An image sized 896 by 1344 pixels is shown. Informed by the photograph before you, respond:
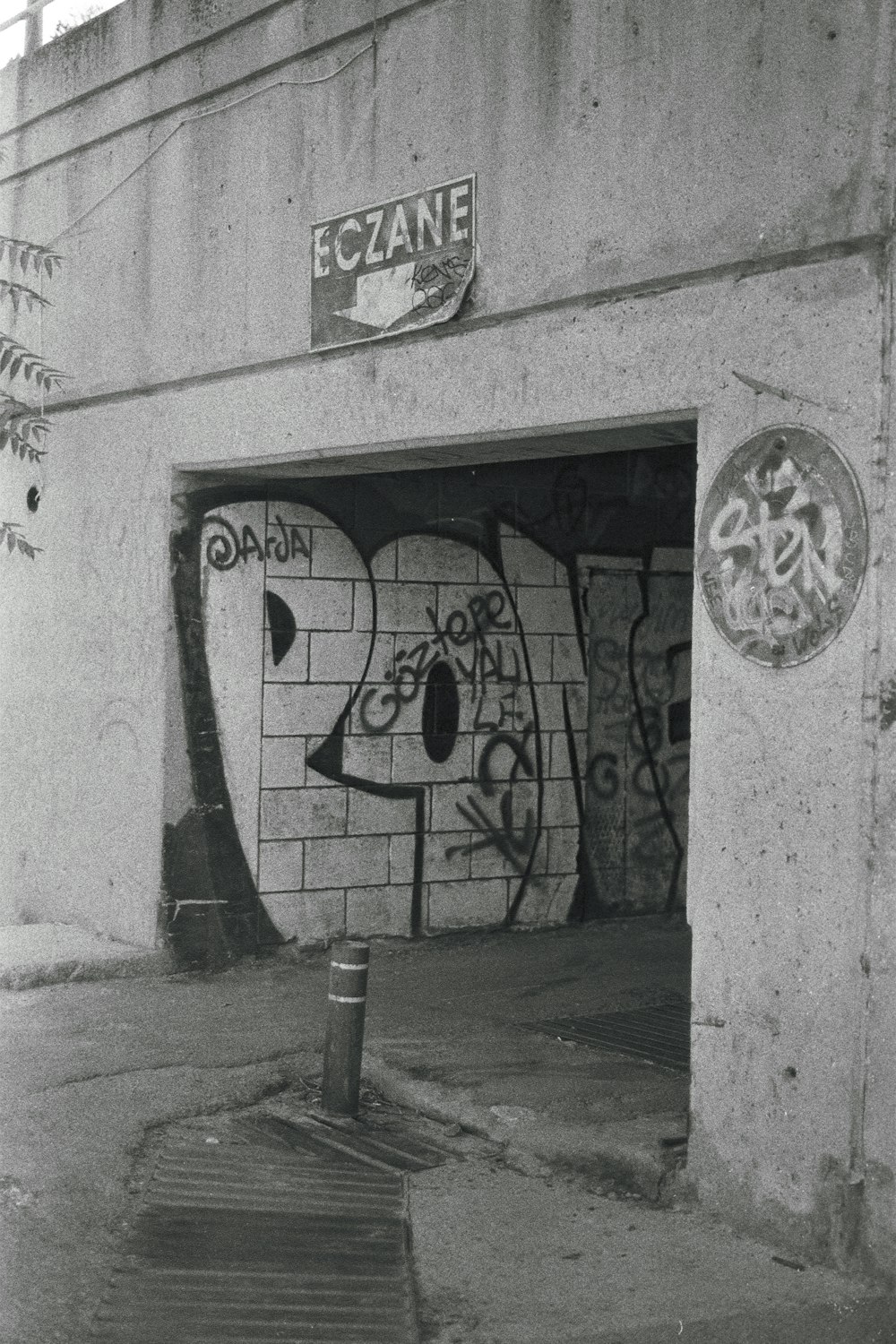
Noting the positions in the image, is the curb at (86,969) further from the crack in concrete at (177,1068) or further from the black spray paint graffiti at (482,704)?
the black spray paint graffiti at (482,704)

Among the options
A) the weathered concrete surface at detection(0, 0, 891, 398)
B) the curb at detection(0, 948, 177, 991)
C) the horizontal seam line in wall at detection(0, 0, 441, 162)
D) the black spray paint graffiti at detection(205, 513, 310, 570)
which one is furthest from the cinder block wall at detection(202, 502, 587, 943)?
the horizontal seam line in wall at detection(0, 0, 441, 162)

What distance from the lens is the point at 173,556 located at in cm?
805

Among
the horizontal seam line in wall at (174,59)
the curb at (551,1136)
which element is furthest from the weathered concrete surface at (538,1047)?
the horizontal seam line in wall at (174,59)

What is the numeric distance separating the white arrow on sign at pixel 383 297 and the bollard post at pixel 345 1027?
8.70ft

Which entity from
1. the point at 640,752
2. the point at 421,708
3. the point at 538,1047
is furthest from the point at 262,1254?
the point at 640,752

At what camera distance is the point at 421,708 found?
876 cm

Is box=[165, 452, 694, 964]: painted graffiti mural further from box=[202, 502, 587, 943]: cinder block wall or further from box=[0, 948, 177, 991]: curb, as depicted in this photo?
box=[0, 948, 177, 991]: curb

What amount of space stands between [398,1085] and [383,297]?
333 centimetres

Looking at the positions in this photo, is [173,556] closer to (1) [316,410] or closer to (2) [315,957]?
(1) [316,410]

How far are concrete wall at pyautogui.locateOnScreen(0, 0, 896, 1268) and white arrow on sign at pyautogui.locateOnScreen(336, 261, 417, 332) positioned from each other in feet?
0.47

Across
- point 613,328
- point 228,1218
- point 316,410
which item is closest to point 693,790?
point 613,328

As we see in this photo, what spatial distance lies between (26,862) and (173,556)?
2.32m

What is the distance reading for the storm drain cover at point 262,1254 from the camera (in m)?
4.24

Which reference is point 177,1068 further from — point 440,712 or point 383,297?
point 383,297
